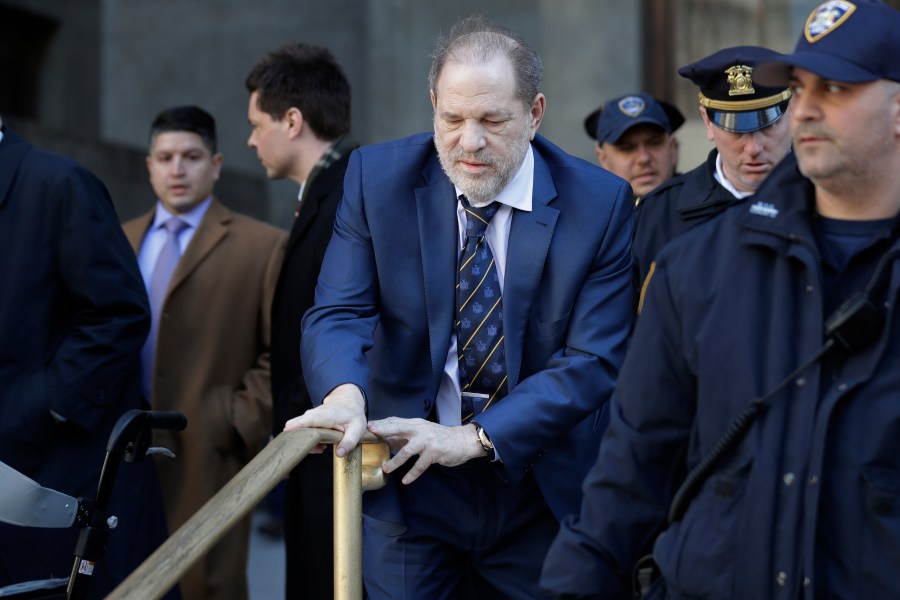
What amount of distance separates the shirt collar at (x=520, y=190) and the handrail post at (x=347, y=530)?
85cm

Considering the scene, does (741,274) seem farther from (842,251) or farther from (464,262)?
(464,262)

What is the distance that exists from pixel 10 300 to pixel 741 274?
8.41 feet

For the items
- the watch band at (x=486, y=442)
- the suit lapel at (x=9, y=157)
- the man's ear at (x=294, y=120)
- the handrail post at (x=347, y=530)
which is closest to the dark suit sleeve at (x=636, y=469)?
the handrail post at (x=347, y=530)

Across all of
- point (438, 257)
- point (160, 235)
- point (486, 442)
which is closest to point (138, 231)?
point (160, 235)

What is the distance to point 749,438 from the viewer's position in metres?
2.37

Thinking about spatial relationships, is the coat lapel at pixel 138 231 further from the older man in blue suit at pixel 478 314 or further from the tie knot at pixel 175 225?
the older man in blue suit at pixel 478 314

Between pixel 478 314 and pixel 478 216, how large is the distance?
0.82 ft

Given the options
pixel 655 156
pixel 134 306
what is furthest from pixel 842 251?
pixel 655 156

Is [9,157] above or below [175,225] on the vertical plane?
above

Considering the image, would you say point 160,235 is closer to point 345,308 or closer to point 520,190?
point 345,308

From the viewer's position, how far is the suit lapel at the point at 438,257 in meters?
3.38

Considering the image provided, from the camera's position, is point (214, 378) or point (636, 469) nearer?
point (636, 469)

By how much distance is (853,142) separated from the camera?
2.40m

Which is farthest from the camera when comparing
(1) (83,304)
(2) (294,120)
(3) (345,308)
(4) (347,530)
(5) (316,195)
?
(2) (294,120)
